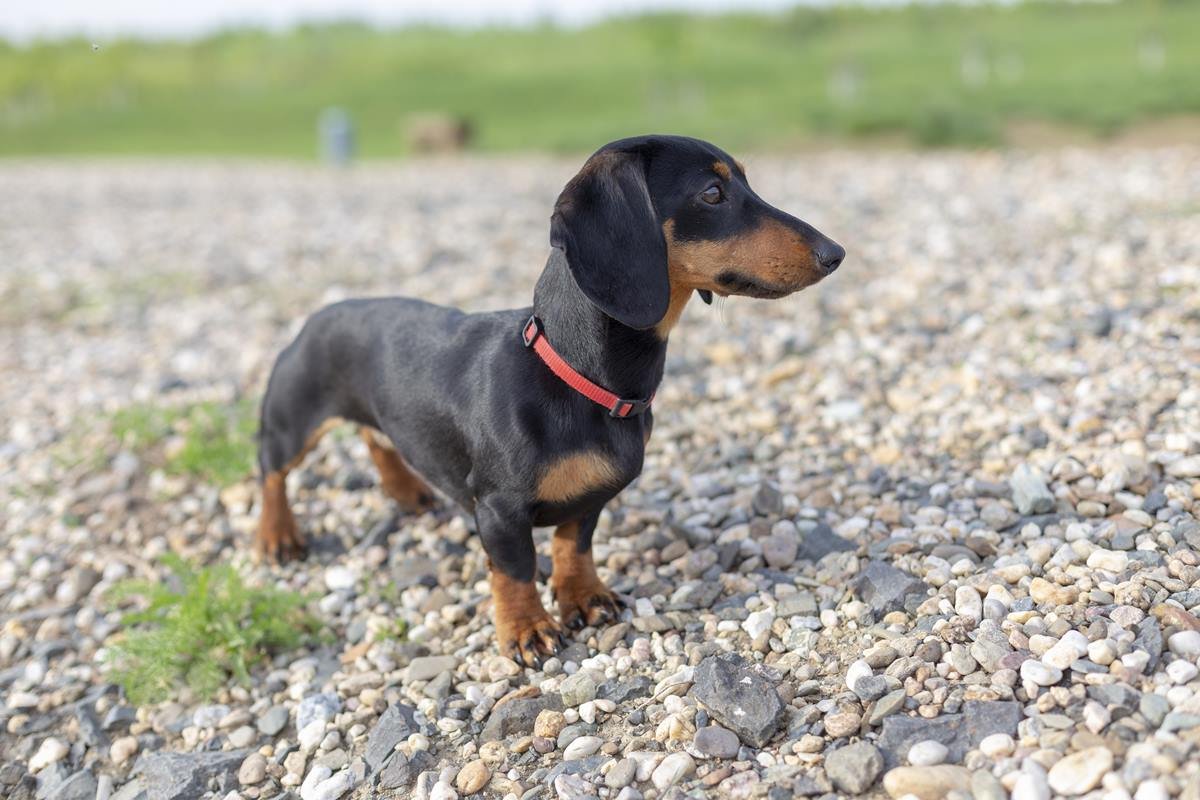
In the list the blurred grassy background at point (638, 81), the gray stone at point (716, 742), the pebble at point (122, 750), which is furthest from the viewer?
the blurred grassy background at point (638, 81)

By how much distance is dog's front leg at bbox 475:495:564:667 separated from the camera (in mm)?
3914

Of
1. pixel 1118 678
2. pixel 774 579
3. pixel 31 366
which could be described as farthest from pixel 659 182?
pixel 31 366

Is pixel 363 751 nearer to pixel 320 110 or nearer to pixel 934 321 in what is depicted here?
pixel 934 321

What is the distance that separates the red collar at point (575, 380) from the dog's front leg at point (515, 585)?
1.71 feet

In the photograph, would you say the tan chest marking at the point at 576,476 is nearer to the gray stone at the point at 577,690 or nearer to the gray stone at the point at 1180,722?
the gray stone at the point at 577,690

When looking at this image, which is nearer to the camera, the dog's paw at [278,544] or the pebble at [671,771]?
the pebble at [671,771]

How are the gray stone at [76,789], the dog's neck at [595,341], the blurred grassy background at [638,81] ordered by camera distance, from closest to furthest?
the dog's neck at [595,341] < the gray stone at [76,789] < the blurred grassy background at [638,81]

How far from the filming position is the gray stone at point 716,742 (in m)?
3.32

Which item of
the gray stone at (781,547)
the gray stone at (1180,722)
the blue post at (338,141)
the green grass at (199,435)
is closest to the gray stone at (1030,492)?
the gray stone at (781,547)

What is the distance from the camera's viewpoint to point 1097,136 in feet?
50.1

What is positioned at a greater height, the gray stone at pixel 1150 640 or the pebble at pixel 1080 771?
the gray stone at pixel 1150 640

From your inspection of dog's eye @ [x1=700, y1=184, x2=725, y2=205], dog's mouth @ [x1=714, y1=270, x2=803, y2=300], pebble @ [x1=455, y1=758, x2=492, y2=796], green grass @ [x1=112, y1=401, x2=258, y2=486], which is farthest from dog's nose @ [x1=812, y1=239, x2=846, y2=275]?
green grass @ [x1=112, y1=401, x2=258, y2=486]

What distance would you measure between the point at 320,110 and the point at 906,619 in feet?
141

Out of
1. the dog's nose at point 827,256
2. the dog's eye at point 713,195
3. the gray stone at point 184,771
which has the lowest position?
the gray stone at point 184,771
